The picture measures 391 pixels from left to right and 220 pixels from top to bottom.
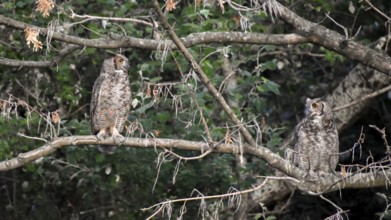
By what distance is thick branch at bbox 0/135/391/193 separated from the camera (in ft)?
15.5

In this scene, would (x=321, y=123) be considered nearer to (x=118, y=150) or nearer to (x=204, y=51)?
(x=204, y=51)

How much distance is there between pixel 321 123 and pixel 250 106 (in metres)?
0.77

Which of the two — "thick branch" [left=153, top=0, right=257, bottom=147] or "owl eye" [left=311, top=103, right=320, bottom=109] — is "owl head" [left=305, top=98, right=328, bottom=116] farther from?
"thick branch" [left=153, top=0, right=257, bottom=147]

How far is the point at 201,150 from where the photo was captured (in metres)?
4.71

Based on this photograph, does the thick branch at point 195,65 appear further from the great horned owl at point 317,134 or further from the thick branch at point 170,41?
the great horned owl at point 317,134

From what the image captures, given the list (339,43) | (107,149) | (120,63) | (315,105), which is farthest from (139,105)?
(339,43)

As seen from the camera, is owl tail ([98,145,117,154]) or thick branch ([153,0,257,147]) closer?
thick branch ([153,0,257,147])

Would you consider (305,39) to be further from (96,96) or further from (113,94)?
(96,96)

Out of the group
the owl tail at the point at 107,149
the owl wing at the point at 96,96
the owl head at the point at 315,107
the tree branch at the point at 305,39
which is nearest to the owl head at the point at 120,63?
the owl wing at the point at 96,96

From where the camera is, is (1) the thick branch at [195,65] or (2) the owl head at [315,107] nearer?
(1) the thick branch at [195,65]

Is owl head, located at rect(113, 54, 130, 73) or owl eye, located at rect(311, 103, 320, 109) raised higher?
owl head, located at rect(113, 54, 130, 73)

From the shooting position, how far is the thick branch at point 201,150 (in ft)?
15.5

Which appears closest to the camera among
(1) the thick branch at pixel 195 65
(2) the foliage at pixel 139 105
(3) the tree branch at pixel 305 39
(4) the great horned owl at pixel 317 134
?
(1) the thick branch at pixel 195 65

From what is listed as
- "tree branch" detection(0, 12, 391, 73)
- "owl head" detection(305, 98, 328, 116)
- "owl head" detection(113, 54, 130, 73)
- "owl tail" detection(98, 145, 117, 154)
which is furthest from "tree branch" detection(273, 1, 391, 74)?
"owl tail" detection(98, 145, 117, 154)
